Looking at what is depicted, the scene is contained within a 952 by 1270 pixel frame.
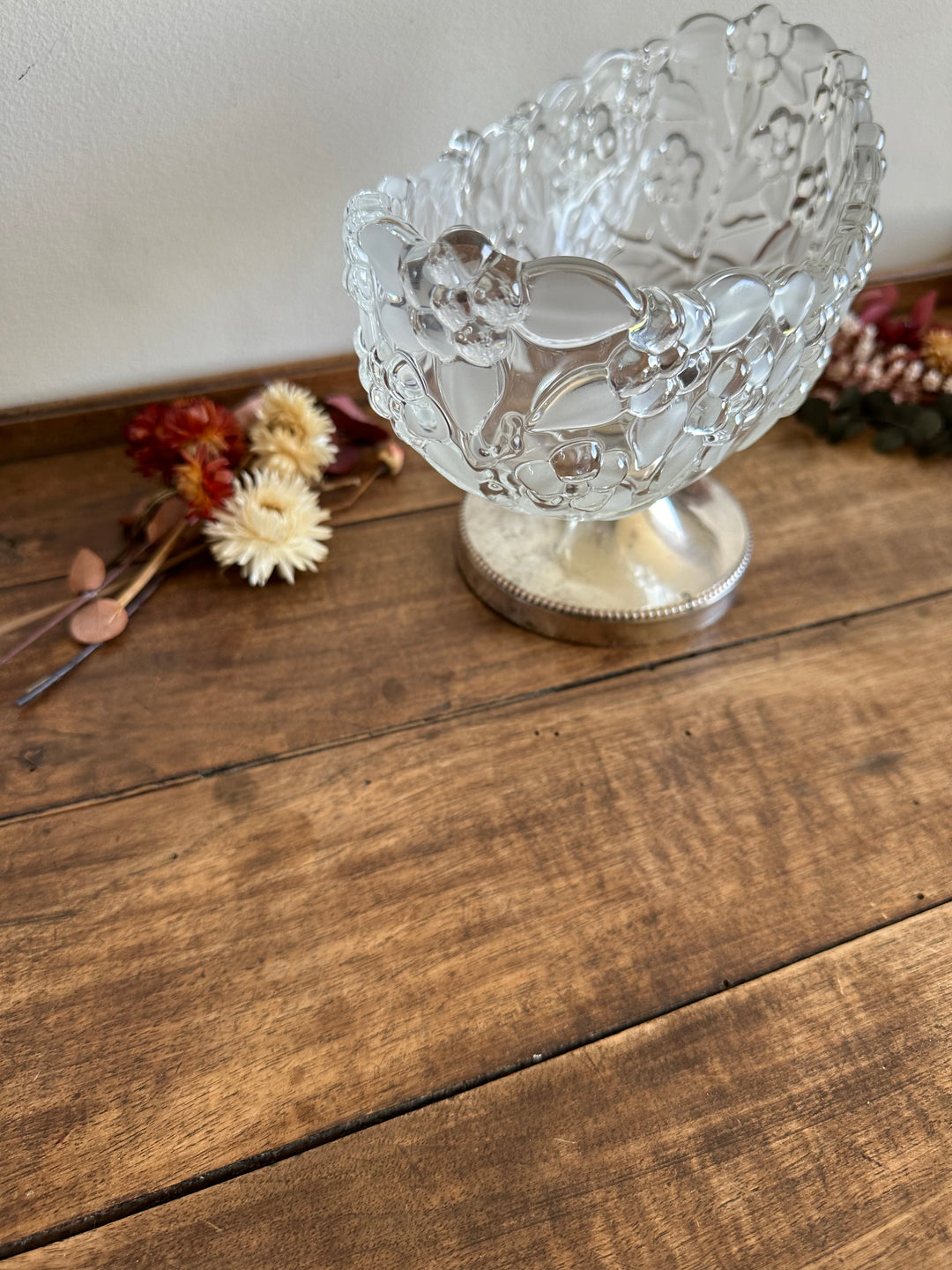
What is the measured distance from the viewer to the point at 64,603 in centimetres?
65

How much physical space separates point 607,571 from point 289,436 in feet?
0.84

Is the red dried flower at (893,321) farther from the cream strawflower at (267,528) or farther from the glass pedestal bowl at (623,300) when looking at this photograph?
the cream strawflower at (267,528)

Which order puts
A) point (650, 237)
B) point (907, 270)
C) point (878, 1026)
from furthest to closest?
point (907, 270) → point (650, 237) → point (878, 1026)

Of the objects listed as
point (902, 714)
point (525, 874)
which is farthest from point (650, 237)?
point (525, 874)

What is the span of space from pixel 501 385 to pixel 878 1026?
37 centimetres

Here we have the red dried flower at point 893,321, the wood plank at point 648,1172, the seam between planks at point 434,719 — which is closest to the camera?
the wood plank at point 648,1172

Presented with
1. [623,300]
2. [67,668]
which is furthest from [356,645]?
[623,300]

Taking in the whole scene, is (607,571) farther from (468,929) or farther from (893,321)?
(893,321)

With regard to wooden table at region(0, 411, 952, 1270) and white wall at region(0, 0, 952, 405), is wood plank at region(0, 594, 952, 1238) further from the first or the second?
white wall at region(0, 0, 952, 405)

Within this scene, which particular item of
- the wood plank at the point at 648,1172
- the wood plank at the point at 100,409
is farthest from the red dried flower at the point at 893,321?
the wood plank at the point at 648,1172

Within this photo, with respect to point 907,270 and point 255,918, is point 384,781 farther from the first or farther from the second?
point 907,270

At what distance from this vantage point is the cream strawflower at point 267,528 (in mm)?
640

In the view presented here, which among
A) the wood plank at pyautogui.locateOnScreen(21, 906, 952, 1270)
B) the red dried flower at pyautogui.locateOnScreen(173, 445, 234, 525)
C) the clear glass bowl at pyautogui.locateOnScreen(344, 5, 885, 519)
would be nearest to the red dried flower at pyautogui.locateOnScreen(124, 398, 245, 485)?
the red dried flower at pyautogui.locateOnScreen(173, 445, 234, 525)

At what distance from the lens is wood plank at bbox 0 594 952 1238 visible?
43 cm
